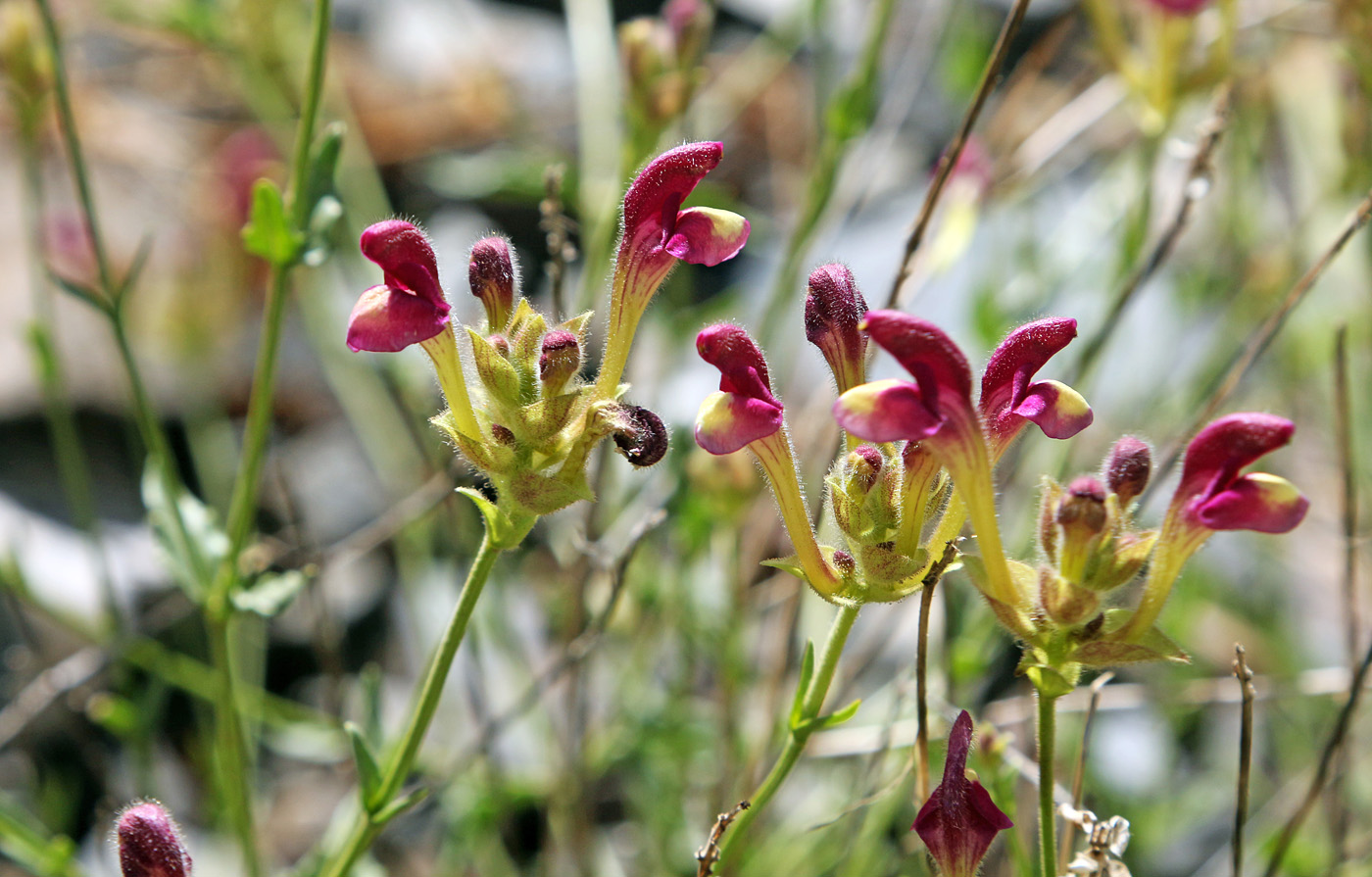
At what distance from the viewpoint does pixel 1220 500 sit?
1.00m

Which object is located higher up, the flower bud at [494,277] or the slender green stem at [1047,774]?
the flower bud at [494,277]

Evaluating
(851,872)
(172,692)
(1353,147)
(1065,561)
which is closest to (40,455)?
(172,692)

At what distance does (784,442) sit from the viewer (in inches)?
43.6

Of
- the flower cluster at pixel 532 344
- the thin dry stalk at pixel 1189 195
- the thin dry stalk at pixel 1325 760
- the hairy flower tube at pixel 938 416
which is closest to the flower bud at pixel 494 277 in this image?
the flower cluster at pixel 532 344

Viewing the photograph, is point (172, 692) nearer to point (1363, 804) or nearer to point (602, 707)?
point (602, 707)

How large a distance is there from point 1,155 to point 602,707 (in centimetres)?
395

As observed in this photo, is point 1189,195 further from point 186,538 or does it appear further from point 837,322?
point 186,538

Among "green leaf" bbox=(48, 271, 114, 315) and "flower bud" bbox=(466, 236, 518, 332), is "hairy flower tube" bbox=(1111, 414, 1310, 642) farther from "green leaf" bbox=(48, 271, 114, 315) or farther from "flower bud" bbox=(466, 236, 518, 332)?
"green leaf" bbox=(48, 271, 114, 315)

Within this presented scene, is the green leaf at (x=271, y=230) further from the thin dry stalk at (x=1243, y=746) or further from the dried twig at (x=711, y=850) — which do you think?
the thin dry stalk at (x=1243, y=746)

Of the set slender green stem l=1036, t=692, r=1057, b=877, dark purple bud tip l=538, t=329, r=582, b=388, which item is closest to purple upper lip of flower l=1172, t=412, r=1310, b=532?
slender green stem l=1036, t=692, r=1057, b=877

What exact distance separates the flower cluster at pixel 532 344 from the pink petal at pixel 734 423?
2.0 inches

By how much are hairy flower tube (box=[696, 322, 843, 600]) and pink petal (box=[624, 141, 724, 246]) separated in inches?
6.3

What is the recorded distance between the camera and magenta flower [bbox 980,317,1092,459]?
106cm

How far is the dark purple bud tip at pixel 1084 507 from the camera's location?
1008mm
